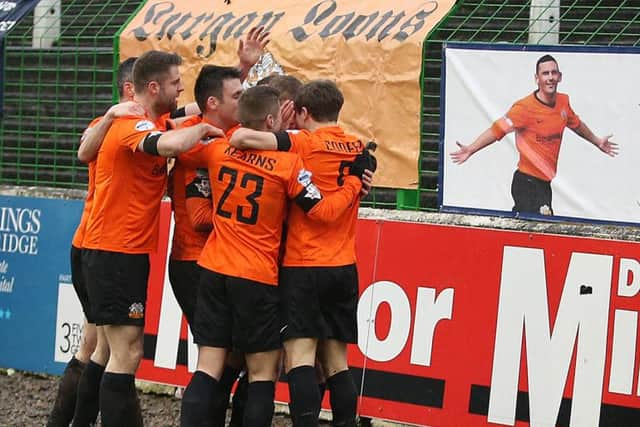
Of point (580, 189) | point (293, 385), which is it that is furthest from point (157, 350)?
point (580, 189)

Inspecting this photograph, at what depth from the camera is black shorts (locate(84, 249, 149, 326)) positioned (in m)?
6.50

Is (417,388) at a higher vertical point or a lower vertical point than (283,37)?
lower

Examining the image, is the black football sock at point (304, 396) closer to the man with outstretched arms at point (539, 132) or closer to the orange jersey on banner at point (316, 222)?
the orange jersey on banner at point (316, 222)

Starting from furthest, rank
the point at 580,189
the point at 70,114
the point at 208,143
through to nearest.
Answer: the point at 70,114 < the point at 580,189 < the point at 208,143

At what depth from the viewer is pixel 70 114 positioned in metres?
9.88

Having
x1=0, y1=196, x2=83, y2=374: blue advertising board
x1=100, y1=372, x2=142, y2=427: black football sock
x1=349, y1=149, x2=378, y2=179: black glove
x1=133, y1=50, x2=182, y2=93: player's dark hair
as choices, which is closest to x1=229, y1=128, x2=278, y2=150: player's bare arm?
x1=349, y1=149, x2=378, y2=179: black glove

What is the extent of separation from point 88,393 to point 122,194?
1.15m

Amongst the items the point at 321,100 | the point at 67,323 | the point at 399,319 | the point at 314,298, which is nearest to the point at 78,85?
the point at 67,323

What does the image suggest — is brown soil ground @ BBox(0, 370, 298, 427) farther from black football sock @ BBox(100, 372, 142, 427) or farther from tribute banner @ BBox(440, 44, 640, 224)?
tribute banner @ BBox(440, 44, 640, 224)

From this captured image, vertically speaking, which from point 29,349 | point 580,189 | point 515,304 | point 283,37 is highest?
point 283,37

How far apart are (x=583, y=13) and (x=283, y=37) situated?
1993mm

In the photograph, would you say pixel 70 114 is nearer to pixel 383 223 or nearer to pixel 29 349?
pixel 29 349

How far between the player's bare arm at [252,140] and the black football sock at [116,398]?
1.38 m

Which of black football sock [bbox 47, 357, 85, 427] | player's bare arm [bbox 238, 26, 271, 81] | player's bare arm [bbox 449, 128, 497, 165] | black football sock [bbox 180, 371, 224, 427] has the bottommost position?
black football sock [bbox 47, 357, 85, 427]
